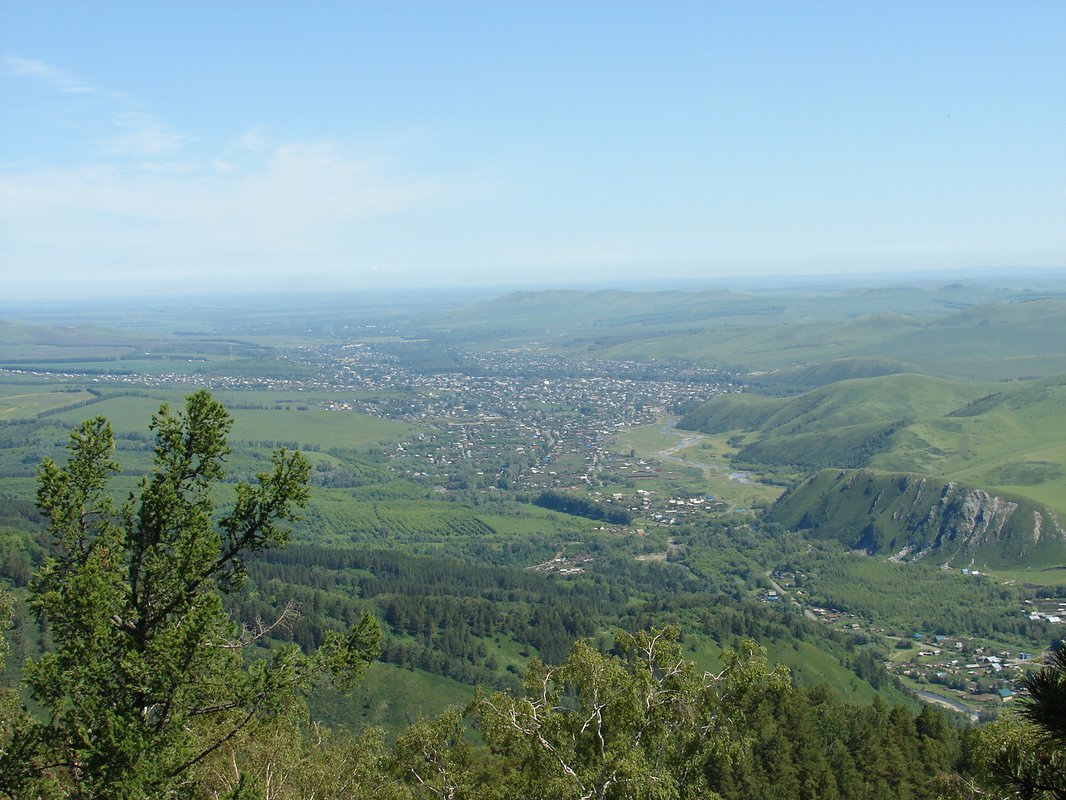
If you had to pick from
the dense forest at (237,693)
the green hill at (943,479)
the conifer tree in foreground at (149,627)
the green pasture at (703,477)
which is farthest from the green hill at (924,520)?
the conifer tree in foreground at (149,627)

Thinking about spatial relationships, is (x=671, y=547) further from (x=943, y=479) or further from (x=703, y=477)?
(x=943, y=479)

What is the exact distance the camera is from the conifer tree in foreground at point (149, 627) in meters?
12.4

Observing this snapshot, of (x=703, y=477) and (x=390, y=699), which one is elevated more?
(x=390, y=699)

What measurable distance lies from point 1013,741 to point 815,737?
74.1 ft

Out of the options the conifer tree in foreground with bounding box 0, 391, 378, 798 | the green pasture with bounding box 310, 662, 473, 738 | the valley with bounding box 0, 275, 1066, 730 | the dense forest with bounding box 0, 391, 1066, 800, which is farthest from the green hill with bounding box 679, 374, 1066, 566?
the conifer tree in foreground with bounding box 0, 391, 378, 798

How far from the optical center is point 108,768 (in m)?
12.3

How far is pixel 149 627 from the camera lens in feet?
44.5

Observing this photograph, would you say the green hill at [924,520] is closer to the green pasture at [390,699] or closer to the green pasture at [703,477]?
the green pasture at [703,477]

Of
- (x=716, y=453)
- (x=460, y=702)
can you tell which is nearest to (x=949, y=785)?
(x=460, y=702)

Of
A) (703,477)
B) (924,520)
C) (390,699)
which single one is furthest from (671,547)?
(390,699)

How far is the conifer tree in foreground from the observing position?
40.8 ft

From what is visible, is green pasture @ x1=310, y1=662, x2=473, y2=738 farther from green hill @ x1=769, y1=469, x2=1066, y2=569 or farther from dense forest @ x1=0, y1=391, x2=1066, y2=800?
green hill @ x1=769, y1=469, x2=1066, y2=569

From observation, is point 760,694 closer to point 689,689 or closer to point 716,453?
point 689,689

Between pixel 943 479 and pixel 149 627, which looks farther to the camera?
pixel 943 479
